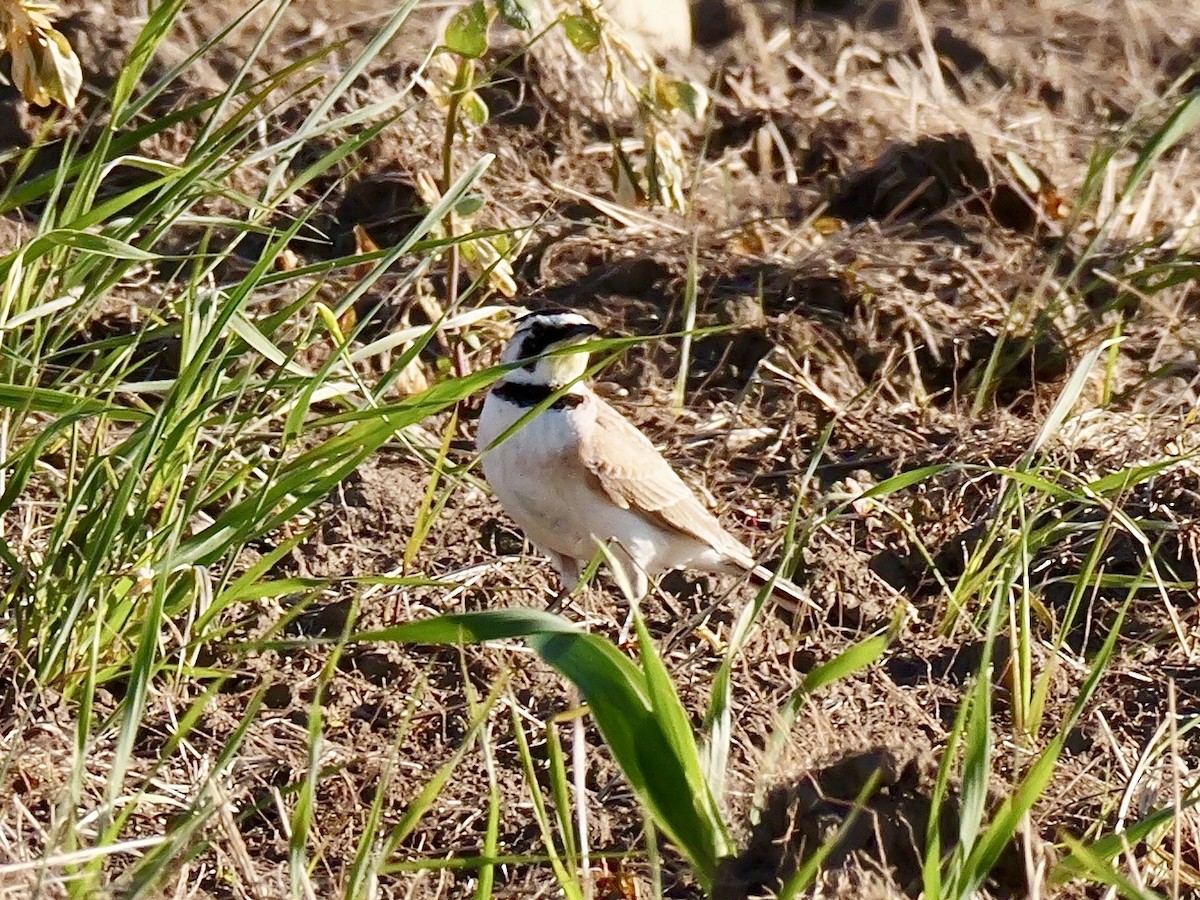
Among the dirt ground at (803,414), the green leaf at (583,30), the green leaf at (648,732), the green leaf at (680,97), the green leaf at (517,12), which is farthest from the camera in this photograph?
the green leaf at (680,97)

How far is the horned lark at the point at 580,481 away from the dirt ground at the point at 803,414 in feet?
0.62

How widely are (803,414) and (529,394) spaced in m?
1.25

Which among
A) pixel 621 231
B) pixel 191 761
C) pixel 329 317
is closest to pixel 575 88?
pixel 621 231

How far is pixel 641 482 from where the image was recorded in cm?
533

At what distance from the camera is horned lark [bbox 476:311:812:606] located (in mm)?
5090

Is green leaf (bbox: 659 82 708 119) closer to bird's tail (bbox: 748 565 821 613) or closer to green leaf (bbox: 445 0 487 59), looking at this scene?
green leaf (bbox: 445 0 487 59)

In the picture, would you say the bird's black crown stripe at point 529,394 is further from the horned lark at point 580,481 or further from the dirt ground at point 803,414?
the dirt ground at point 803,414

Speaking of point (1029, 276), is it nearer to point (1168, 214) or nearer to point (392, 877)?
point (1168, 214)

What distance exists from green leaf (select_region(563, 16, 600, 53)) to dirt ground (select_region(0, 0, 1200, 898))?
31 cm

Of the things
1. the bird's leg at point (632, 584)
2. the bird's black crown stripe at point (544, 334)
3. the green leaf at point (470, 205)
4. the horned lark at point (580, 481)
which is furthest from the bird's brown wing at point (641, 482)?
the green leaf at point (470, 205)

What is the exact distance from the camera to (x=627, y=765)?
344 centimetres

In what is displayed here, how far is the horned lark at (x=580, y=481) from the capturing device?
5.09 meters

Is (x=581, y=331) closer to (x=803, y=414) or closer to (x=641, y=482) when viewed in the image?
(x=641, y=482)

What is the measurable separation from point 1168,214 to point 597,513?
3.41 m
